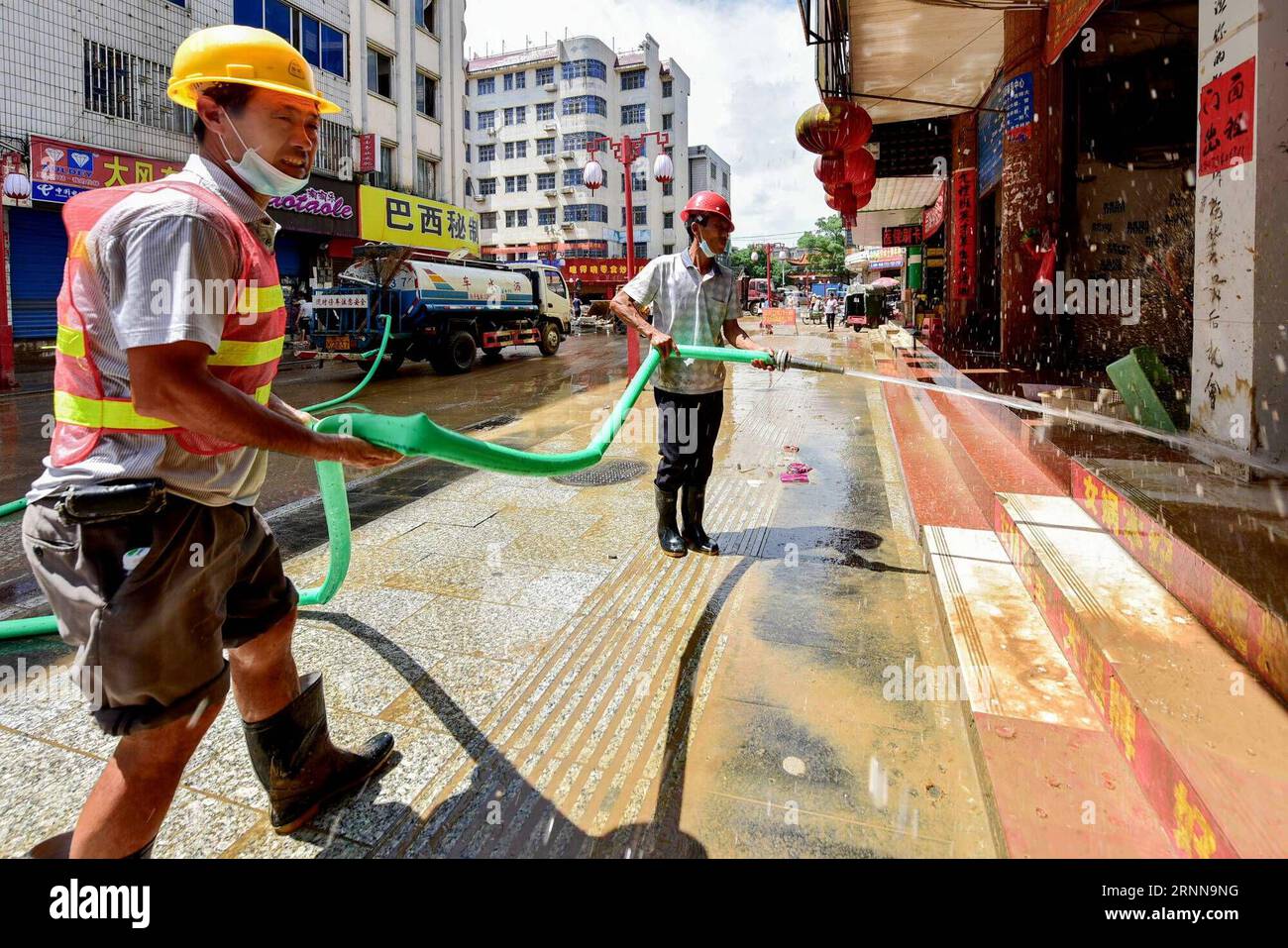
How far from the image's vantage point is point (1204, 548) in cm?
270

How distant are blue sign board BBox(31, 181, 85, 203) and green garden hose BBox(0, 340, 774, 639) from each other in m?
15.7

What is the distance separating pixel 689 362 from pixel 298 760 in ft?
9.45

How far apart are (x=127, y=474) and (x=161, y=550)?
173 millimetres

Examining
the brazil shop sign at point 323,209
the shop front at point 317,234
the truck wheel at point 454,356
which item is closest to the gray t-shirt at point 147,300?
the truck wheel at point 454,356

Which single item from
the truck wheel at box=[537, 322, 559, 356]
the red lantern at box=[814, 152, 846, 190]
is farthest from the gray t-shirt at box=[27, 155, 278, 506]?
the truck wheel at box=[537, 322, 559, 356]

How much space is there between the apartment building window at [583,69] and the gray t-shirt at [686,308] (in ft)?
182

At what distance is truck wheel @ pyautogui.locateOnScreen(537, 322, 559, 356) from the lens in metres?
20.4

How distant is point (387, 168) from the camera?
23.8 m

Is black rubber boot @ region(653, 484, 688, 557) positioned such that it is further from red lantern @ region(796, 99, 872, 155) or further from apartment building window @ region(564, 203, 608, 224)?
apartment building window @ region(564, 203, 608, 224)

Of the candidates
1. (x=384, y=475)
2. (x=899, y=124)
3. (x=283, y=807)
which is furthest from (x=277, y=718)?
(x=899, y=124)

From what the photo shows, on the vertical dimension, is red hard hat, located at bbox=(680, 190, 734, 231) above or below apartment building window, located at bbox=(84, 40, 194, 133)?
below

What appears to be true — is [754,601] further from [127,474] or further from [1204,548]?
[127,474]

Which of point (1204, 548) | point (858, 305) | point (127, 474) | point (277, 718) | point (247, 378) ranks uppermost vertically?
point (858, 305)

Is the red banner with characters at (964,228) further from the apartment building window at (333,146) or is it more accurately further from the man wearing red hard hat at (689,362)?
the apartment building window at (333,146)
